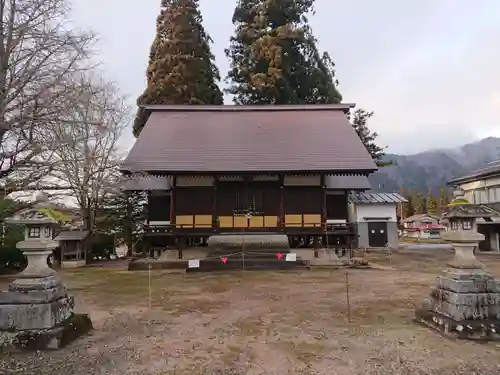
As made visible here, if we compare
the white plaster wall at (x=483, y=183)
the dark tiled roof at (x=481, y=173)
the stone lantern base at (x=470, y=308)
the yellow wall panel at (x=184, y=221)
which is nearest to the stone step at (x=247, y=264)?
the yellow wall panel at (x=184, y=221)

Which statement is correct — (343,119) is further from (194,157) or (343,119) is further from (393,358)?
(393,358)

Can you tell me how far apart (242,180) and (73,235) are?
345 inches

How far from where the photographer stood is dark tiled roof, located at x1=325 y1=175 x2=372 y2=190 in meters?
19.4

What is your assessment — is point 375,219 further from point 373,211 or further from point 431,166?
point 431,166

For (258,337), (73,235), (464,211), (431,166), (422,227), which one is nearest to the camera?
(258,337)

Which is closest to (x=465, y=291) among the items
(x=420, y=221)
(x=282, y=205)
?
(x=282, y=205)

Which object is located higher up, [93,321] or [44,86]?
[44,86]

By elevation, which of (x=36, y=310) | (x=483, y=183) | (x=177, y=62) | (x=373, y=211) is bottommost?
(x=36, y=310)

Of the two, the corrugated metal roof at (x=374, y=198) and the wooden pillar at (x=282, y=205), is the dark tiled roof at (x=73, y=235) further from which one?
the corrugated metal roof at (x=374, y=198)

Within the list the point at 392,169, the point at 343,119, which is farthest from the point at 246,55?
the point at 392,169

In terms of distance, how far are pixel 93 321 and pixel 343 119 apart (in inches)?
678

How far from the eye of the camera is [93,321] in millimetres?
7211

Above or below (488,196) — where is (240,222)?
below

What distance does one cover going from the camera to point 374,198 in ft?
88.9
